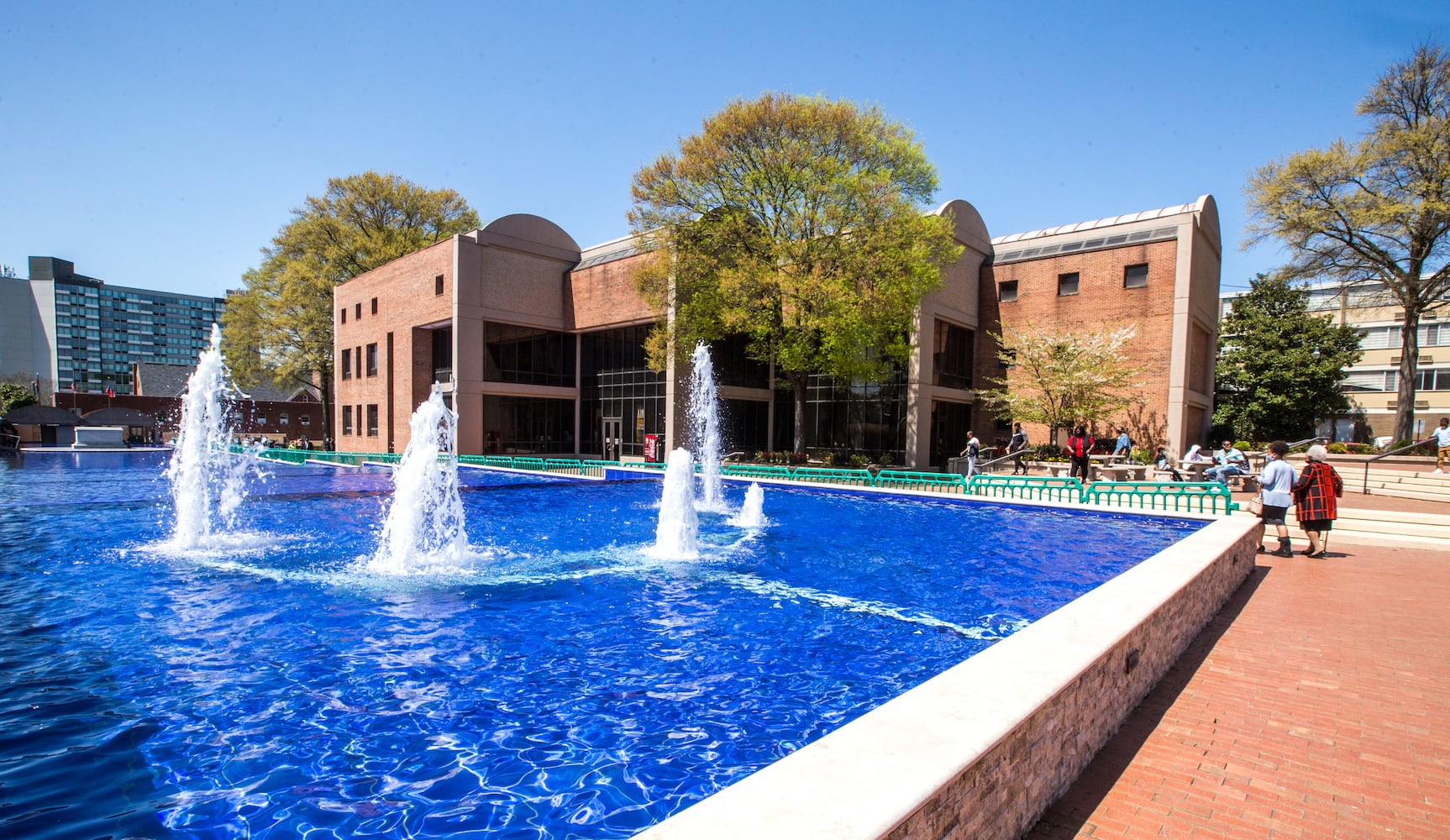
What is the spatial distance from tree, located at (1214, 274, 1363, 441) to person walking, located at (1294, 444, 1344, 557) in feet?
88.6

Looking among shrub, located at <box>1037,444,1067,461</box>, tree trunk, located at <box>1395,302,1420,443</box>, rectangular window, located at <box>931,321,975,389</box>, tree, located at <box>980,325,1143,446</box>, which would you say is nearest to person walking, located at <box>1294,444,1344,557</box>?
tree, located at <box>980,325,1143,446</box>

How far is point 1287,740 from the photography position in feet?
13.0

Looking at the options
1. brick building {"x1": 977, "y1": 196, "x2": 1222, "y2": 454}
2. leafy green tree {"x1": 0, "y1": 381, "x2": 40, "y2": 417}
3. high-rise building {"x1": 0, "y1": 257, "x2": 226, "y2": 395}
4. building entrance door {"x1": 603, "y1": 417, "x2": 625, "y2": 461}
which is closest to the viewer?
brick building {"x1": 977, "y1": 196, "x2": 1222, "y2": 454}

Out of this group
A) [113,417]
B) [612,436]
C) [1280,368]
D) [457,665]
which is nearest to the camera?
[457,665]

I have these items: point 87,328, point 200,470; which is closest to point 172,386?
point 200,470

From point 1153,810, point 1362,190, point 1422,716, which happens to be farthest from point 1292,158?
point 1153,810

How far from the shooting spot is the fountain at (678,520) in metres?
10.5

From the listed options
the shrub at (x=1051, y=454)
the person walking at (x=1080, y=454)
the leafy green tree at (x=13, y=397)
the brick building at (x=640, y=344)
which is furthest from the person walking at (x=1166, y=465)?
the leafy green tree at (x=13, y=397)

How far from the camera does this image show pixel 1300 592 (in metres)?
7.68

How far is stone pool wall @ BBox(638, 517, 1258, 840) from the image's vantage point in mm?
2092

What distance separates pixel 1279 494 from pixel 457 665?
11.3 m

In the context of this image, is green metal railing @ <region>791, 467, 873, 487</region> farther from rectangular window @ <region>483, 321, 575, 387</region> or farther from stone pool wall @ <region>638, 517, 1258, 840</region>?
rectangular window @ <region>483, 321, 575, 387</region>

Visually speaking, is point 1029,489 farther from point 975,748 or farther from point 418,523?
point 975,748

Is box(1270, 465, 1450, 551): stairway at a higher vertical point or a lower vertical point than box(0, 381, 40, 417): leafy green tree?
lower
